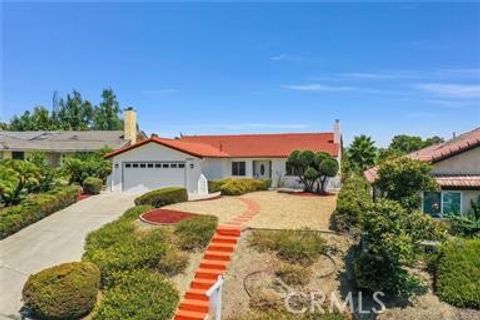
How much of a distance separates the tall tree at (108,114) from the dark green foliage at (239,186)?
162ft

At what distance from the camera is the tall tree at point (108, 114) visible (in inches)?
2861

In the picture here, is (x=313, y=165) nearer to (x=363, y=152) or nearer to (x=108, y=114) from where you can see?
(x=363, y=152)

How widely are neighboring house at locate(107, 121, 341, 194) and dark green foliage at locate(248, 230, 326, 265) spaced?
1488 cm

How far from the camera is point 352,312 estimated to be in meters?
10.6

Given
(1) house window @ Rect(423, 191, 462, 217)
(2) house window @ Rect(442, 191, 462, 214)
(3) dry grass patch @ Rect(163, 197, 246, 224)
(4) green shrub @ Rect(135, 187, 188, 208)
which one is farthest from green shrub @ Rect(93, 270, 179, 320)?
(2) house window @ Rect(442, 191, 462, 214)

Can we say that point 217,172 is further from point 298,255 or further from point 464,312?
point 464,312

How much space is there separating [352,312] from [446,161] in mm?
9741

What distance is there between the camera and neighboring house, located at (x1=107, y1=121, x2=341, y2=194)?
29109 millimetres

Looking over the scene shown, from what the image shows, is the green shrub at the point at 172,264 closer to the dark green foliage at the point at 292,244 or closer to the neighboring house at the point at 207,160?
the dark green foliage at the point at 292,244

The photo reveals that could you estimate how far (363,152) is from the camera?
39656mm

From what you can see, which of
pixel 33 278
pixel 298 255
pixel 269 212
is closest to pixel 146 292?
pixel 33 278

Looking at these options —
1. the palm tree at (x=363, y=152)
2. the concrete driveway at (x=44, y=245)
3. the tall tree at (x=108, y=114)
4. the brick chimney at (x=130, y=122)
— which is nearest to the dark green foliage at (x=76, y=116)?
the tall tree at (x=108, y=114)

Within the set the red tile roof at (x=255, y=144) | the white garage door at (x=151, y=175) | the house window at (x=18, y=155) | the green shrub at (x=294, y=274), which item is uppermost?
the red tile roof at (x=255, y=144)

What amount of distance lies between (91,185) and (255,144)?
46.2 ft
